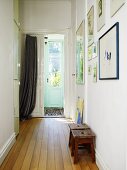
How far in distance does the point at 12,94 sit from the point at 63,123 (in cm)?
189

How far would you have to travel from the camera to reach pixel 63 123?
4836mm

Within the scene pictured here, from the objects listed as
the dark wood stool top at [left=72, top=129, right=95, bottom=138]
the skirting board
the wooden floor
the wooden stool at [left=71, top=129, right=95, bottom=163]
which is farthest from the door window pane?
the wooden stool at [left=71, top=129, right=95, bottom=163]

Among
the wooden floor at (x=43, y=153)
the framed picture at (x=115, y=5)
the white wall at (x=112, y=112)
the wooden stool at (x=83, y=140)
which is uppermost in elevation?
the framed picture at (x=115, y=5)

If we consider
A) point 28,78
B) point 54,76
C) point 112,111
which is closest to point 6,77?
point 112,111

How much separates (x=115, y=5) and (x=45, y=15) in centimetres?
419

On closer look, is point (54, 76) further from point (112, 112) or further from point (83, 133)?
point (112, 112)

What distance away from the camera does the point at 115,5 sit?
1.75 metres

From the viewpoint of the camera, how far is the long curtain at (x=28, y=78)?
18.0 feet

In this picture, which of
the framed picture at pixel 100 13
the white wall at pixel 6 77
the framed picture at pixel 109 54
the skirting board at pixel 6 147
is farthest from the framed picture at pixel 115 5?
the skirting board at pixel 6 147

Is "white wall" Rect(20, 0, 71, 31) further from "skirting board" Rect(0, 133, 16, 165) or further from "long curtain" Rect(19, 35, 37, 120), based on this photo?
"skirting board" Rect(0, 133, 16, 165)

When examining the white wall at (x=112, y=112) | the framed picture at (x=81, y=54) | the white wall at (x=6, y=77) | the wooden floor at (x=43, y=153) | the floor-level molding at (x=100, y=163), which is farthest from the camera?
the framed picture at (x=81, y=54)

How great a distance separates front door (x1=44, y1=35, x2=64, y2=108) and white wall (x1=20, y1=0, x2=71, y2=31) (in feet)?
6.08

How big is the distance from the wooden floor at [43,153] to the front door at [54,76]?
338cm

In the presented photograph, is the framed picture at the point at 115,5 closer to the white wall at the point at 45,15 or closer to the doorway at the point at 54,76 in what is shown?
the white wall at the point at 45,15
